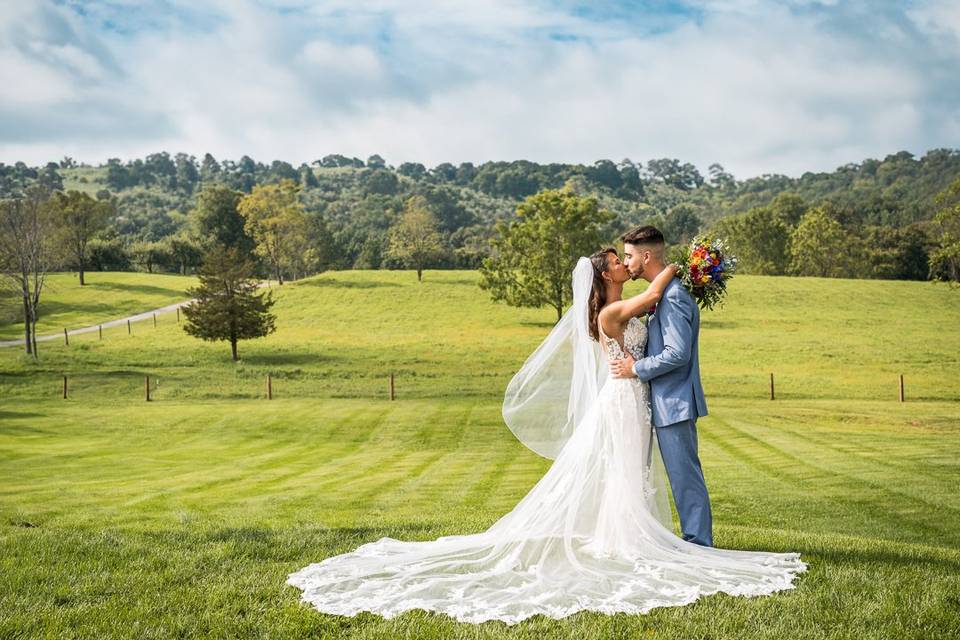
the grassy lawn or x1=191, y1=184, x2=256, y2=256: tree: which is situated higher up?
x1=191, y1=184, x2=256, y2=256: tree

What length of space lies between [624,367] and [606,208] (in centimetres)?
6508

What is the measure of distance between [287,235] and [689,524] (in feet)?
229

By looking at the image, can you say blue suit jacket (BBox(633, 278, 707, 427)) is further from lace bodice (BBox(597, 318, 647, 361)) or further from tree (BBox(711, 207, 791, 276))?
tree (BBox(711, 207, 791, 276))

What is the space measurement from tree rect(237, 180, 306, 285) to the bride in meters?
66.2

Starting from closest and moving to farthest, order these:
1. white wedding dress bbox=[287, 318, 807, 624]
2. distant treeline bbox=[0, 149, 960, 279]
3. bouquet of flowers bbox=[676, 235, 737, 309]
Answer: white wedding dress bbox=[287, 318, 807, 624] < bouquet of flowers bbox=[676, 235, 737, 309] < distant treeline bbox=[0, 149, 960, 279]

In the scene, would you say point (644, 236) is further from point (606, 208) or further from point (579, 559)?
point (606, 208)

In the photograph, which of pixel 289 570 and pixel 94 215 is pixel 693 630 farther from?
pixel 94 215

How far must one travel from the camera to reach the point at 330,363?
42.6 m

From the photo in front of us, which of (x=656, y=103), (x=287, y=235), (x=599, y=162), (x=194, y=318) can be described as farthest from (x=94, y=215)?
(x=599, y=162)

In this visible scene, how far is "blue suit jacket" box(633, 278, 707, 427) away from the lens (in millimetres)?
6172

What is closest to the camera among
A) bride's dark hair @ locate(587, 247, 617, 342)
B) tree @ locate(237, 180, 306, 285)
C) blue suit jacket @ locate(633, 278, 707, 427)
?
blue suit jacket @ locate(633, 278, 707, 427)

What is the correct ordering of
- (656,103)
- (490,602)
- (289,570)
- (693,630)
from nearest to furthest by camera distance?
(693,630), (490,602), (289,570), (656,103)

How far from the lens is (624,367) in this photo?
21.1ft

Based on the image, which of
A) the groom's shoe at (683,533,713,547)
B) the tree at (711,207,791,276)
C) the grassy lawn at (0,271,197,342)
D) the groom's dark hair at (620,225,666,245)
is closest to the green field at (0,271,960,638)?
the groom's shoe at (683,533,713,547)
